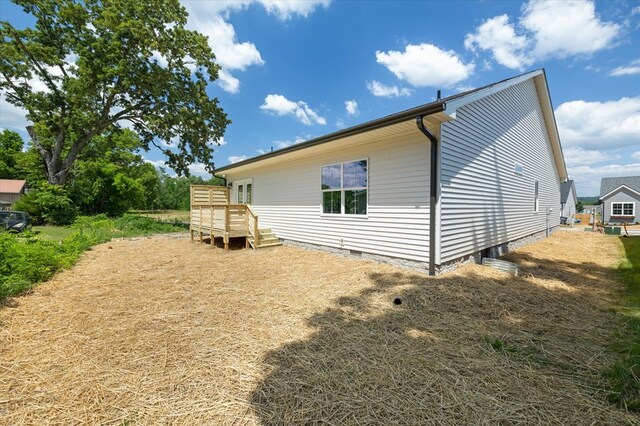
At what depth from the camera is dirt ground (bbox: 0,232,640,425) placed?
2.03 m

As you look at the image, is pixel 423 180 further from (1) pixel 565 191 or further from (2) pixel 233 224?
(1) pixel 565 191

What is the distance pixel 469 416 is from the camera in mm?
1971

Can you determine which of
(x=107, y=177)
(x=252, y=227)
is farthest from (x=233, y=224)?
(x=107, y=177)

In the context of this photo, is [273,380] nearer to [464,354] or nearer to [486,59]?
[464,354]

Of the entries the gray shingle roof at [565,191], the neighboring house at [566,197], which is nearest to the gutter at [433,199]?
the neighboring house at [566,197]

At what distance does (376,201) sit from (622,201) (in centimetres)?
3628

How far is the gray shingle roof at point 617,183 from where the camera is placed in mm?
27922

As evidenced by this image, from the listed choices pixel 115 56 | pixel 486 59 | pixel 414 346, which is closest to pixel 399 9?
pixel 486 59

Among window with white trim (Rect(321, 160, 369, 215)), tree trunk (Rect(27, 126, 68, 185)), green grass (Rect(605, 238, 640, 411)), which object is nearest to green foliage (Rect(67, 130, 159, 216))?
tree trunk (Rect(27, 126, 68, 185))

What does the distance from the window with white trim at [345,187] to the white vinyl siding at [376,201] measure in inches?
5.8

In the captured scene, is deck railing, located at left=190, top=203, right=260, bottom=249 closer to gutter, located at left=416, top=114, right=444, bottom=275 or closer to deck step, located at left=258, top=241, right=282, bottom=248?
deck step, located at left=258, top=241, right=282, bottom=248

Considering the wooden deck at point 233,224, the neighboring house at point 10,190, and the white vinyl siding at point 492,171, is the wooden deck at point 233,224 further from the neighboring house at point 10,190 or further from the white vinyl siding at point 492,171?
the neighboring house at point 10,190

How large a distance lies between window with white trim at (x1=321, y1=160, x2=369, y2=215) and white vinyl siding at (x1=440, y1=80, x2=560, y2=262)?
2022mm

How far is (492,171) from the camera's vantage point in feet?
25.5
